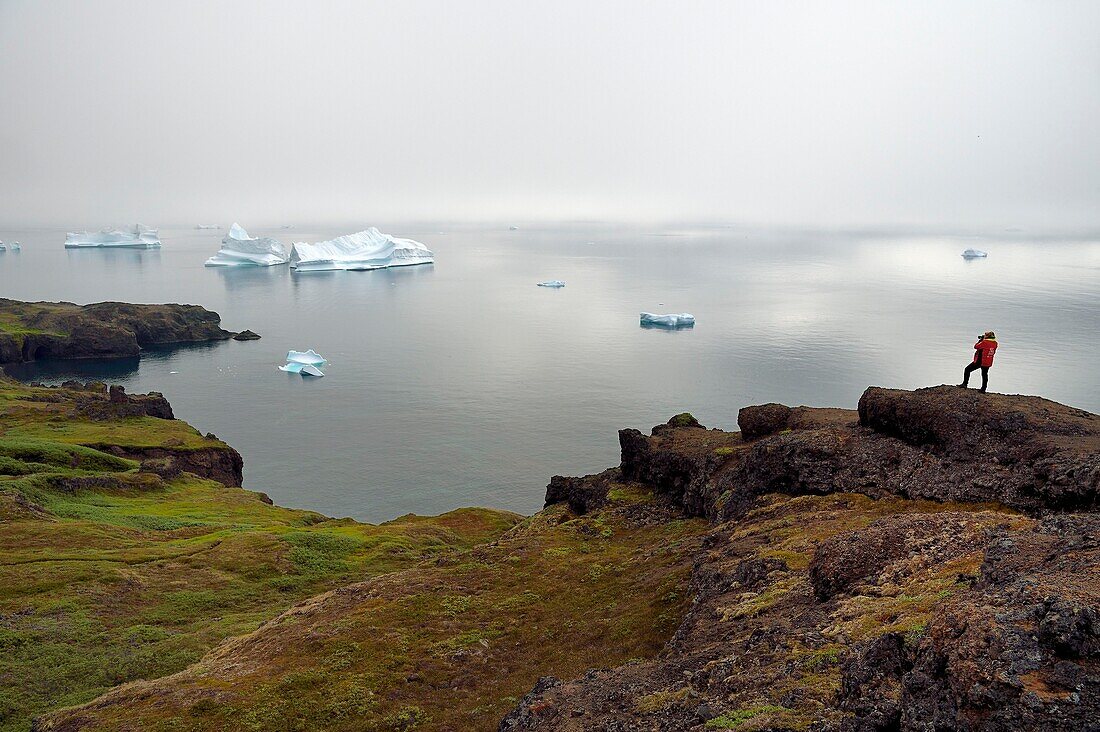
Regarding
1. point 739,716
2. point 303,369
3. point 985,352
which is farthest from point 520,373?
point 739,716

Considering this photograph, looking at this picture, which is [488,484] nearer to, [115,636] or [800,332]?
[115,636]

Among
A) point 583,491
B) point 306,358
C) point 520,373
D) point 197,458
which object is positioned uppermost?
point 583,491

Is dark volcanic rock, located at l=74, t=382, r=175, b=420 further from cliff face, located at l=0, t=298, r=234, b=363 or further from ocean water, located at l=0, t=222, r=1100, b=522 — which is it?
cliff face, located at l=0, t=298, r=234, b=363

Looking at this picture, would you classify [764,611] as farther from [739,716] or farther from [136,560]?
[136,560]

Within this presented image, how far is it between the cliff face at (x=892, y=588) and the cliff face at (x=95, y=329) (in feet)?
412

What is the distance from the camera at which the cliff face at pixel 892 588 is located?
952 centimetres

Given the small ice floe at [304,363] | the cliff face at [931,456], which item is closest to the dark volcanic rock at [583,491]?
the cliff face at [931,456]

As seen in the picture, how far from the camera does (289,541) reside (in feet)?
130

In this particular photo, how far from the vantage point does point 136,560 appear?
36.2 metres

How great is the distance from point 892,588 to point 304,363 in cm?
10337

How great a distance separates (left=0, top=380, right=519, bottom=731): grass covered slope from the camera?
86.9 feet

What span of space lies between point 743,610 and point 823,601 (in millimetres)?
2325

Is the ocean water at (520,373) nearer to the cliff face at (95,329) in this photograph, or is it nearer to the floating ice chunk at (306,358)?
the floating ice chunk at (306,358)

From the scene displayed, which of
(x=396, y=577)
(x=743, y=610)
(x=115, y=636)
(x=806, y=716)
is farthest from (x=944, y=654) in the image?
(x=115, y=636)
